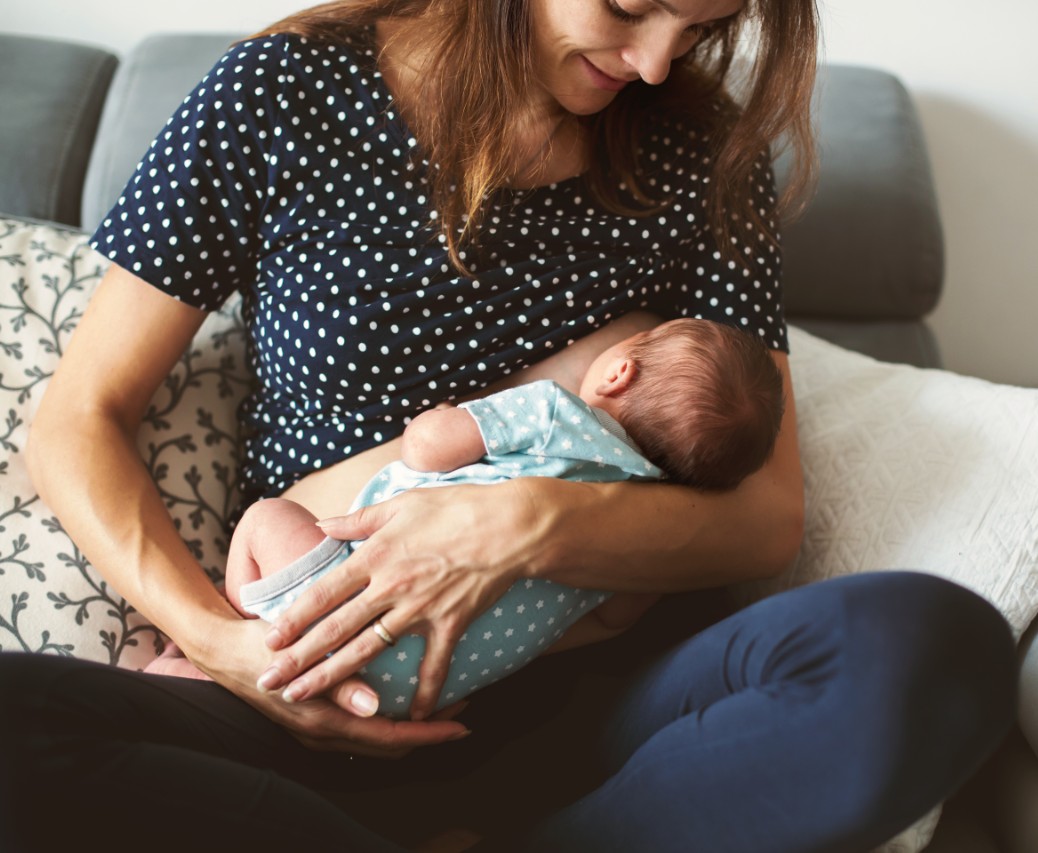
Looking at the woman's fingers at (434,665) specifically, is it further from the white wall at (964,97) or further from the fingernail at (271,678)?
the white wall at (964,97)

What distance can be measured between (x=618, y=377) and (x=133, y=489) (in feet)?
1.94

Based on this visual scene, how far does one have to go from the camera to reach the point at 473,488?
1.05 metres

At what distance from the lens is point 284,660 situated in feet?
3.19

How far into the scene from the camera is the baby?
1.02m

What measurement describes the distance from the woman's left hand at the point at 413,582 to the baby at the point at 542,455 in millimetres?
23

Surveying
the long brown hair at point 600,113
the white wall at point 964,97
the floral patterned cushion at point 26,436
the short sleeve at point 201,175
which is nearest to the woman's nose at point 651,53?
the long brown hair at point 600,113

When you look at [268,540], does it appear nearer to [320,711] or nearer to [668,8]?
[320,711]

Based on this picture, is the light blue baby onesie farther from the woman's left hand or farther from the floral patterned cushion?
the floral patterned cushion

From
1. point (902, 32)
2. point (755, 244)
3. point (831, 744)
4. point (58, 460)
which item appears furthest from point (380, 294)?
point (902, 32)

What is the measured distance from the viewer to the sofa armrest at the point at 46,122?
5.24 ft

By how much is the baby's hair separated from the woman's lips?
11.9 inches

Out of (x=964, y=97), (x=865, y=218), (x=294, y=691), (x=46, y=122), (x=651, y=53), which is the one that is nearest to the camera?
(x=294, y=691)

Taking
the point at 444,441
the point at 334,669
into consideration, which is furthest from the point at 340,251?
the point at 334,669

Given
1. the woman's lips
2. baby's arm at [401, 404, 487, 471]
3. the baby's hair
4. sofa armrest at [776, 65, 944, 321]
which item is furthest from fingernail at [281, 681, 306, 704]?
sofa armrest at [776, 65, 944, 321]
